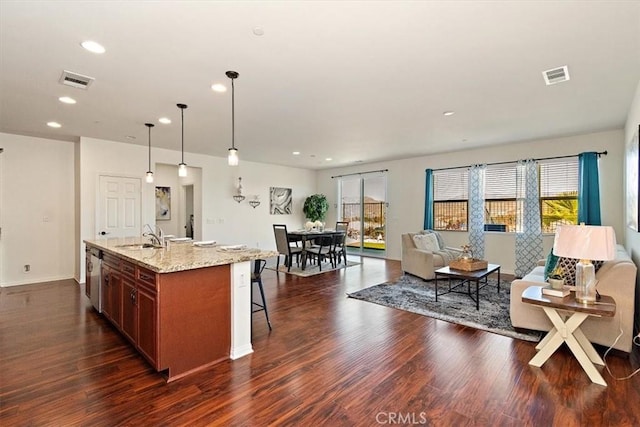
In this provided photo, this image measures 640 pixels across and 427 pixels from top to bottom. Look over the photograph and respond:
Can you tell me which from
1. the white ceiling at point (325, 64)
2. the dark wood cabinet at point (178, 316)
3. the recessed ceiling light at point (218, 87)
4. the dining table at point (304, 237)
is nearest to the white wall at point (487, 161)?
the white ceiling at point (325, 64)

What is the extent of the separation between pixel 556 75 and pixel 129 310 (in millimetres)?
4625

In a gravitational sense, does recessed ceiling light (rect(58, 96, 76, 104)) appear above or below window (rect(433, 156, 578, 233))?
above

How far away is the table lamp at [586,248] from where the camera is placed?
2.27 metres

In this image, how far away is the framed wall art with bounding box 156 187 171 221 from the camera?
28.9ft

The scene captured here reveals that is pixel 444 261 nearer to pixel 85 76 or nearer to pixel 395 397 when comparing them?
pixel 395 397

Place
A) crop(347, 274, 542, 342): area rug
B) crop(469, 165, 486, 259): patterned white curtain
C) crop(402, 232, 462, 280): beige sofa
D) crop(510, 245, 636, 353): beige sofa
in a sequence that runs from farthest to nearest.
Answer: crop(469, 165, 486, 259): patterned white curtain → crop(402, 232, 462, 280): beige sofa → crop(347, 274, 542, 342): area rug → crop(510, 245, 636, 353): beige sofa

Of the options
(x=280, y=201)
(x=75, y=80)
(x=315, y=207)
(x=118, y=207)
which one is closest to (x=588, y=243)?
(x=75, y=80)

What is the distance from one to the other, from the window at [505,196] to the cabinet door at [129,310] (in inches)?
254

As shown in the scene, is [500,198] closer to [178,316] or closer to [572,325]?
[572,325]

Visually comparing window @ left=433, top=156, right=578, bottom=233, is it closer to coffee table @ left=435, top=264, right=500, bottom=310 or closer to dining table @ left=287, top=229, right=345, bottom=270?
coffee table @ left=435, top=264, right=500, bottom=310

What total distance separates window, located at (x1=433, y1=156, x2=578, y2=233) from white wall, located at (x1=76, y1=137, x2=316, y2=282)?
4214 millimetres

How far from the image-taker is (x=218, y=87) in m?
3.38

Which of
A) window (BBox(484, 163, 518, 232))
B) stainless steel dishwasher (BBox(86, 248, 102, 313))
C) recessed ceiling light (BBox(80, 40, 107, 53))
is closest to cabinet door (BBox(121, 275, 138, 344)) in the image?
stainless steel dishwasher (BBox(86, 248, 102, 313))

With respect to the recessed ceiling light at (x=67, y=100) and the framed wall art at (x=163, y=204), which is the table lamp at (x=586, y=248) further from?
the framed wall art at (x=163, y=204)
